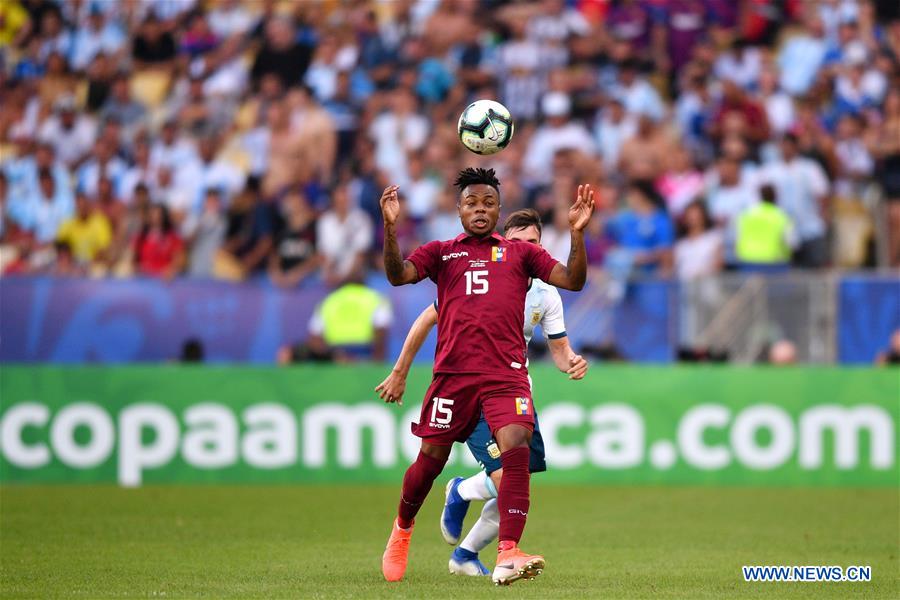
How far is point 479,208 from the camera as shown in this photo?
8.55 metres

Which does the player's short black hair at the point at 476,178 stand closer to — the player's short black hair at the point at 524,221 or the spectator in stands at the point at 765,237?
the player's short black hair at the point at 524,221

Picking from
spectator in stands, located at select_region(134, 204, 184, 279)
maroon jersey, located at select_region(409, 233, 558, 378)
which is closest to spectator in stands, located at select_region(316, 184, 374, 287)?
spectator in stands, located at select_region(134, 204, 184, 279)

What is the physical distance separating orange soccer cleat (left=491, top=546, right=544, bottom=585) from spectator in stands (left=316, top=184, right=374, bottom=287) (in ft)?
35.6

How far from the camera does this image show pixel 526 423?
8.46 metres

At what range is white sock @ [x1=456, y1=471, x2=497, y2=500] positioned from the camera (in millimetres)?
9305

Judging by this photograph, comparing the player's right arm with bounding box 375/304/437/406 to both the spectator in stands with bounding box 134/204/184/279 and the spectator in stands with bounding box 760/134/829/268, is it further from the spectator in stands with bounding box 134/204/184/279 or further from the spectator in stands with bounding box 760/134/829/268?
the spectator in stands with bounding box 134/204/184/279

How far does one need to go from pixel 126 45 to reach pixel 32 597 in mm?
17003

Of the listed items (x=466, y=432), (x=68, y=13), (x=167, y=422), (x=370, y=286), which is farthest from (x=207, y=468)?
(x=68, y=13)

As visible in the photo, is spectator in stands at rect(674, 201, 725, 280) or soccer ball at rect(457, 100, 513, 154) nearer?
soccer ball at rect(457, 100, 513, 154)

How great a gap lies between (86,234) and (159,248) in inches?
53.4

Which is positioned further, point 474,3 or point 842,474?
point 474,3

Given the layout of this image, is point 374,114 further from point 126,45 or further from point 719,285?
point 719,285

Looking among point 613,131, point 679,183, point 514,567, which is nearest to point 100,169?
point 613,131

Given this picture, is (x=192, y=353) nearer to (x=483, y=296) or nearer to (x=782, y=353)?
(x=782, y=353)
